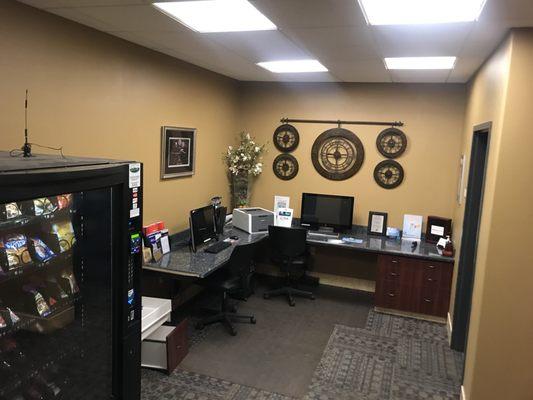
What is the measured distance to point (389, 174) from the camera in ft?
16.8

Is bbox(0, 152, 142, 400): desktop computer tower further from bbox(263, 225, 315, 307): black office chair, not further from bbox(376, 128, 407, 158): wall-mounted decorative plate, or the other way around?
bbox(376, 128, 407, 158): wall-mounted decorative plate

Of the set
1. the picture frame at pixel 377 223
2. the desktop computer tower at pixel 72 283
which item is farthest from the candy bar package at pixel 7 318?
the picture frame at pixel 377 223

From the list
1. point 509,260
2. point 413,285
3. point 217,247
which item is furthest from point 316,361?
point 509,260

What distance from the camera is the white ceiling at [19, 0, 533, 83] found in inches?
90.8

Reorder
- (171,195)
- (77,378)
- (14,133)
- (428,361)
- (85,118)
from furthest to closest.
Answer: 1. (171,195)
2. (428,361)
3. (85,118)
4. (14,133)
5. (77,378)

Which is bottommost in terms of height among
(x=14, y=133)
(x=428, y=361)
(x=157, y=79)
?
(x=428, y=361)

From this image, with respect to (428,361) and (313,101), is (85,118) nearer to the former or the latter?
(313,101)

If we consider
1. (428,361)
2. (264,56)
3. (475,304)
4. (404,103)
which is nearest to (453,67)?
(404,103)

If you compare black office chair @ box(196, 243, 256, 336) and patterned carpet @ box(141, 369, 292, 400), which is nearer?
patterned carpet @ box(141, 369, 292, 400)

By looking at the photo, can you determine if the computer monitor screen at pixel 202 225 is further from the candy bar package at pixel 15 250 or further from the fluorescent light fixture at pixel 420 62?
the candy bar package at pixel 15 250

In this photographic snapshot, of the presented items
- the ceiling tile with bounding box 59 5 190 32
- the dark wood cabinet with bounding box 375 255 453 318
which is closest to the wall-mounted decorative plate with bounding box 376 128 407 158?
the dark wood cabinet with bounding box 375 255 453 318

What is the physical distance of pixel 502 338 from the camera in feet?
8.85

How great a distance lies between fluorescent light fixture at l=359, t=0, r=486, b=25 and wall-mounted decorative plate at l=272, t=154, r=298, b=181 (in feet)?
9.99

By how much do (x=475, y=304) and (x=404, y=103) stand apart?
9.13 ft
